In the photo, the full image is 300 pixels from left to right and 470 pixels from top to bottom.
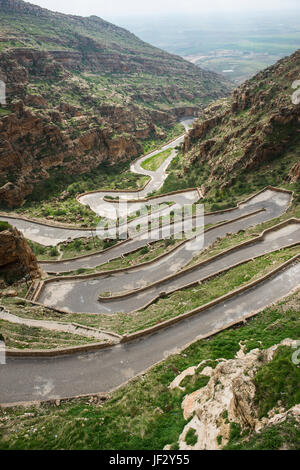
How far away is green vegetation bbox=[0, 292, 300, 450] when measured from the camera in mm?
11078

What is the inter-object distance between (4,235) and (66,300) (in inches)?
334

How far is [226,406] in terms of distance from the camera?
10.6 metres

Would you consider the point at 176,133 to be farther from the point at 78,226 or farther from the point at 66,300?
the point at 66,300

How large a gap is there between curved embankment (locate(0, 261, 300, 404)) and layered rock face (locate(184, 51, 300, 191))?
88.9 ft

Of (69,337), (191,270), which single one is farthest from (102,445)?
(191,270)

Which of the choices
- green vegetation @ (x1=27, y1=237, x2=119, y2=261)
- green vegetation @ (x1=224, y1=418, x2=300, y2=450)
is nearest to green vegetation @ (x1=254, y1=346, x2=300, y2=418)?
green vegetation @ (x1=224, y1=418, x2=300, y2=450)

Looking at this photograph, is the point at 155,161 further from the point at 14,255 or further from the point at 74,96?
the point at 14,255

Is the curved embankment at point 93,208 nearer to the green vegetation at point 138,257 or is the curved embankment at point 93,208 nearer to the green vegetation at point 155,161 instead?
the green vegetation at point 155,161

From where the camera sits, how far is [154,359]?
654 inches

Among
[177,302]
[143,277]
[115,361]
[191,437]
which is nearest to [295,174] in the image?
[143,277]

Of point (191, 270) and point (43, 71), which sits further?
point (43, 71)

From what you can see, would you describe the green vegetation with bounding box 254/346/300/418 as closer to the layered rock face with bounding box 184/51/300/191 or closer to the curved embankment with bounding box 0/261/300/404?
the curved embankment with bounding box 0/261/300/404

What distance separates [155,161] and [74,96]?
114 feet

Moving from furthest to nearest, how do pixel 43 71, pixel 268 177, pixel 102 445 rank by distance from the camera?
1. pixel 43 71
2. pixel 268 177
3. pixel 102 445
